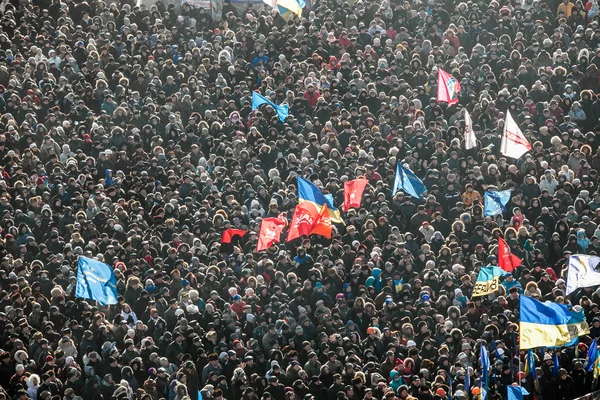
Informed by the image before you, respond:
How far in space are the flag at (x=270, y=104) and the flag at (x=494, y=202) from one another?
559 cm

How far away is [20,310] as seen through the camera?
99.8ft

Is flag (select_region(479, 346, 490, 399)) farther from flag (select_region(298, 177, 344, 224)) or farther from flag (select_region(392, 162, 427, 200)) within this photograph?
flag (select_region(392, 162, 427, 200))

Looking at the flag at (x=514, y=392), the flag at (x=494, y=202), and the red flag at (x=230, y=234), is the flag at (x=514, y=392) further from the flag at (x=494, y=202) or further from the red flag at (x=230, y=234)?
the red flag at (x=230, y=234)

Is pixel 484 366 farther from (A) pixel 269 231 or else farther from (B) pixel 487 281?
(A) pixel 269 231

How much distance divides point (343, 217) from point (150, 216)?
13.0ft

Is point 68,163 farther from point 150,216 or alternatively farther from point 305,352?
point 305,352

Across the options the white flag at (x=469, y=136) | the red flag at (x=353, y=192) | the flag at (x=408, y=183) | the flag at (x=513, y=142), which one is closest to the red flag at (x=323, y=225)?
the red flag at (x=353, y=192)

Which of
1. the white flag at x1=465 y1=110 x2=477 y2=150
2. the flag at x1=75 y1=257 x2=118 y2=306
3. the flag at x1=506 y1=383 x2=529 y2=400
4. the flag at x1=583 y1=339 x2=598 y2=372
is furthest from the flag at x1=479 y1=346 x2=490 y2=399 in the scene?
the white flag at x1=465 y1=110 x2=477 y2=150

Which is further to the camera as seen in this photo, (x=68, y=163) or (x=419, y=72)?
(x=419, y=72)

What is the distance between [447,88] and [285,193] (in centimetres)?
543

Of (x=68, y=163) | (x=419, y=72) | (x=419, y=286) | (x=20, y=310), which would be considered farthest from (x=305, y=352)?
(x=419, y=72)

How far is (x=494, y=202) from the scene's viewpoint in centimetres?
3372

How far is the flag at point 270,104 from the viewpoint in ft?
122

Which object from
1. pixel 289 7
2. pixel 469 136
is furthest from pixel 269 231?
pixel 289 7
